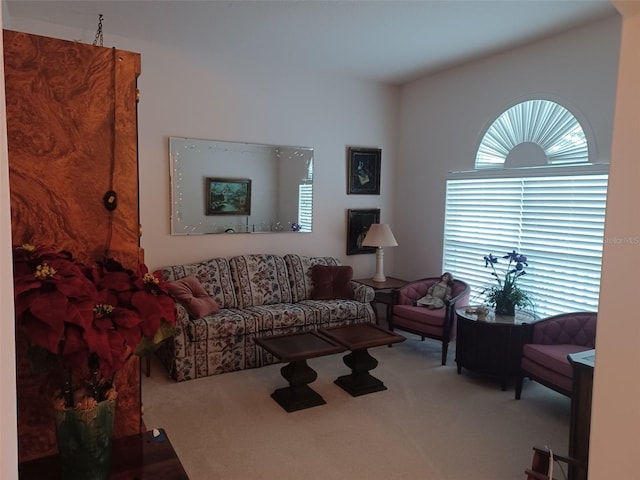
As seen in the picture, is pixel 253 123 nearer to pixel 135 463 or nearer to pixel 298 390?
pixel 298 390

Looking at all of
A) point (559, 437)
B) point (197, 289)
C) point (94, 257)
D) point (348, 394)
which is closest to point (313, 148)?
point (197, 289)

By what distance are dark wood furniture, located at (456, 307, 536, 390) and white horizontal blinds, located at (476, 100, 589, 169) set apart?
1471 millimetres

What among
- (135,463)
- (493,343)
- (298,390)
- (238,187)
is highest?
(238,187)

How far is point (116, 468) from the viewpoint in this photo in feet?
4.51

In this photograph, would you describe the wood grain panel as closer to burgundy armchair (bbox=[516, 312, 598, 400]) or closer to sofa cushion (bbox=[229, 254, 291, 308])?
burgundy armchair (bbox=[516, 312, 598, 400])

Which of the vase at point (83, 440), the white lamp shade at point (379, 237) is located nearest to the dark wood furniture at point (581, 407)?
the vase at point (83, 440)

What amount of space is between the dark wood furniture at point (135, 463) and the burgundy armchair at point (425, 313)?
3240 mm

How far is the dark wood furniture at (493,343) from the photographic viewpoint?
372 cm

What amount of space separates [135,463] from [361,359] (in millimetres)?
2538

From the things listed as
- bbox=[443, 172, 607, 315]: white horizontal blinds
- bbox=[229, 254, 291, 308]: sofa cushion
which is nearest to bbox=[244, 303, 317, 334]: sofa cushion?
bbox=[229, 254, 291, 308]: sofa cushion

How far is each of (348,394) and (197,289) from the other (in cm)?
167

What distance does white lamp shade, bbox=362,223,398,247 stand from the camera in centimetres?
522

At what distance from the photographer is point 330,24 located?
12.3 ft

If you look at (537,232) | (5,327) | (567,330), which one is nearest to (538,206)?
(537,232)
